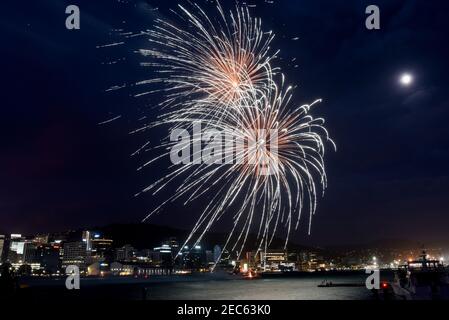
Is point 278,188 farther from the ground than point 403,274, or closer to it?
farther from the ground

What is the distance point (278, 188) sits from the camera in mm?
30250
